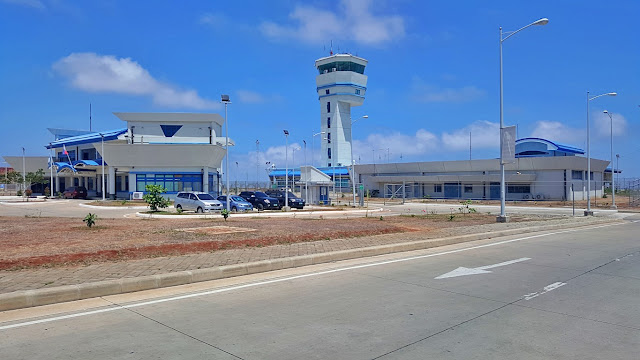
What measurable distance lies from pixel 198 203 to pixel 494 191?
43930mm

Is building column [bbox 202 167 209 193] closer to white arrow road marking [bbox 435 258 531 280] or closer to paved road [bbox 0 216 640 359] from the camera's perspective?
paved road [bbox 0 216 640 359]

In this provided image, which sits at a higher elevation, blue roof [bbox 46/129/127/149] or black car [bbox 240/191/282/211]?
blue roof [bbox 46/129/127/149]

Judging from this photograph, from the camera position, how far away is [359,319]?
6.65 metres

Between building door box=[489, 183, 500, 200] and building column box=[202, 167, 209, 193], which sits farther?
building door box=[489, 183, 500, 200]

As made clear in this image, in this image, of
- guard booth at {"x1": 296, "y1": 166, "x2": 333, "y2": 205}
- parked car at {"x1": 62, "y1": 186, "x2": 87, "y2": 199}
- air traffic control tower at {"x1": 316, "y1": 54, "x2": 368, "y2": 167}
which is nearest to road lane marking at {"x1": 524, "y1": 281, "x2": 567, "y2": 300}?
guard booth at {"x1": 296, "y1": 166, "x2": 333, "y2": 205}

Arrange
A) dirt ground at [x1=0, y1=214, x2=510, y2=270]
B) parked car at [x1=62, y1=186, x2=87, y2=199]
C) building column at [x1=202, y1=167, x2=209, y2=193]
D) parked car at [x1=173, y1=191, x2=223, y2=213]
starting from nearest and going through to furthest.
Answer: dirt ground at [x1=0, y1=214, x2=510, y2=270] < parked car at [x1=173, y1=191, x2=223, y2=213] < building column at [x1=202, y1=167, x2=209, y2=193] < parked car at [x1=62, y1=186, x2=87, y2=199]

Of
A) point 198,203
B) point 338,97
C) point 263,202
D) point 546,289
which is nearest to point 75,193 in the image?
point 263,202

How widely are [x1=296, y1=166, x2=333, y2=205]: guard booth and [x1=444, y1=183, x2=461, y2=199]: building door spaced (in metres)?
24.0

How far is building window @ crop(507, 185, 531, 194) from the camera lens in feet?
195

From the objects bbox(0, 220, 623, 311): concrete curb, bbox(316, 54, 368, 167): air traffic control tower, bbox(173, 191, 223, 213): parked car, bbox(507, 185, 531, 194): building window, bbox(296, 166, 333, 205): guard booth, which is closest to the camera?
bbox(0, 220, 623, 311): concrete curb

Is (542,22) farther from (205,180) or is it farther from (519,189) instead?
(519,189)

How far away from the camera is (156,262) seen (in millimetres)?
10328

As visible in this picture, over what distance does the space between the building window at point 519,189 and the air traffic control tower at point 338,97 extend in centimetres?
4703

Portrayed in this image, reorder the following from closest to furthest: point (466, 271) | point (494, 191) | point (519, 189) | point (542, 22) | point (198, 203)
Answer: point (466, 271), point (542, 22), point (198, 203), point (519, 189), point (494, 191)
